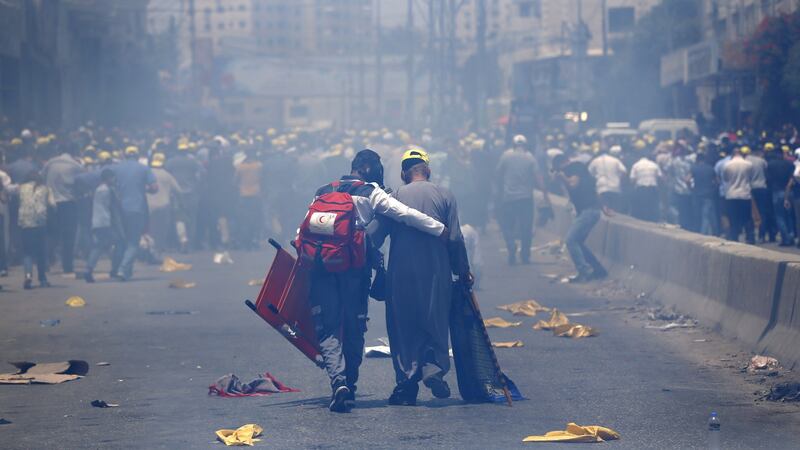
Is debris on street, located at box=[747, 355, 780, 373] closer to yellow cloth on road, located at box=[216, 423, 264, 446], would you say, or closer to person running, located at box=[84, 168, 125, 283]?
yellow cloth on road, located at box=[216, 423, 264, 446]

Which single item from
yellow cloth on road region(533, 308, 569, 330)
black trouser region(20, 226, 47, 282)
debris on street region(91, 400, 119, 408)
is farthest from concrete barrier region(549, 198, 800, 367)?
black trouser region(20, 226, 47, 282)

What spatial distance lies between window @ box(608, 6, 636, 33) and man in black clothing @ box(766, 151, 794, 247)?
70600 millimetres

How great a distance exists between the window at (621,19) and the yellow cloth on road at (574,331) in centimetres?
8248

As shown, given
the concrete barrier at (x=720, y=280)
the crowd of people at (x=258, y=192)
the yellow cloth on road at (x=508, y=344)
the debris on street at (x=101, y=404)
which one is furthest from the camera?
the crowd of people at (x=258, y=192)

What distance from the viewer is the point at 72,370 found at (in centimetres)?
1120

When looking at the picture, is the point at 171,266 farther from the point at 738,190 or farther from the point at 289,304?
the point at 289,304

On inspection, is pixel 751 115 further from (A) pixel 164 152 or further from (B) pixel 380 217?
(B) pixel 380 217

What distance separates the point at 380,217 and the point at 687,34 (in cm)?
6157

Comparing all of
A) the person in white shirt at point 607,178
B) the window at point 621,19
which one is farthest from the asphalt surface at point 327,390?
the window at point 621,19

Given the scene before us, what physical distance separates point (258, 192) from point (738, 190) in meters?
8.22

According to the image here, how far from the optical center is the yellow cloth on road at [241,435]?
8.06 m

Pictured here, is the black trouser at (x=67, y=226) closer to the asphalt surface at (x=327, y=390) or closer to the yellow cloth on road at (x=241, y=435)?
the asphalt surface at (x=327, y=390)

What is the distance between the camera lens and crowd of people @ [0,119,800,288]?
66.6ft

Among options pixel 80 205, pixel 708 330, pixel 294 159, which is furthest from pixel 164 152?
pixel 708 330
